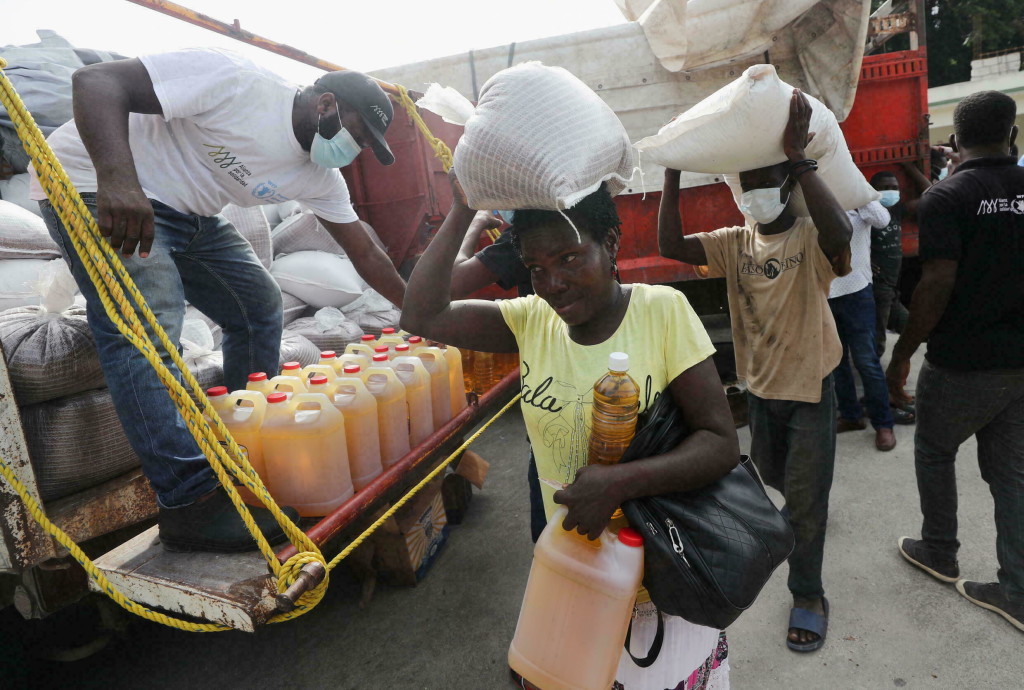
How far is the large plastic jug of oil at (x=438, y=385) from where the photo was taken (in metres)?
2.93

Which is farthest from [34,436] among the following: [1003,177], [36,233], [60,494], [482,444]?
[1003,177]

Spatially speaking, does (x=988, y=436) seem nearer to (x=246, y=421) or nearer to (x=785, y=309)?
(x=785, y=309)

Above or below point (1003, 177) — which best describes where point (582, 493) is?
below

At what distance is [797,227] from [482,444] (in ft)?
10.4

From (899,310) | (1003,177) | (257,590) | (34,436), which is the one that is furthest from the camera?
(899,310)

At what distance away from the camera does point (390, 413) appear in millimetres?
2496

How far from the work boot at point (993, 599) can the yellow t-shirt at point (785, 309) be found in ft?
4.16

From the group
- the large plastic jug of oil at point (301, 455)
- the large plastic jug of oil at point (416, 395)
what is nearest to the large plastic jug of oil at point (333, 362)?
the large plastic jug of oil at point (416, 395)

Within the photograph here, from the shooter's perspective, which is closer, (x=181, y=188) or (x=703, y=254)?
(x=181, y=188)

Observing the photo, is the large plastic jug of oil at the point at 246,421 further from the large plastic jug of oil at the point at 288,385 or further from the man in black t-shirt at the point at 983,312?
the man in black t-shirt at the point at 983,312

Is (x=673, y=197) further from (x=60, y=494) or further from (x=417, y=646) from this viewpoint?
(x=60, y=494)

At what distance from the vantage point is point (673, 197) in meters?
2.51

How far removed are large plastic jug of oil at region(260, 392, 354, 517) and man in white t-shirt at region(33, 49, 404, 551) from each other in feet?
0.81

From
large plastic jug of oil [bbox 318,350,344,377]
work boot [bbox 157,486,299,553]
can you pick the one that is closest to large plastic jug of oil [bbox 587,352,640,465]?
work boot [bbox 157,486,299,553]
